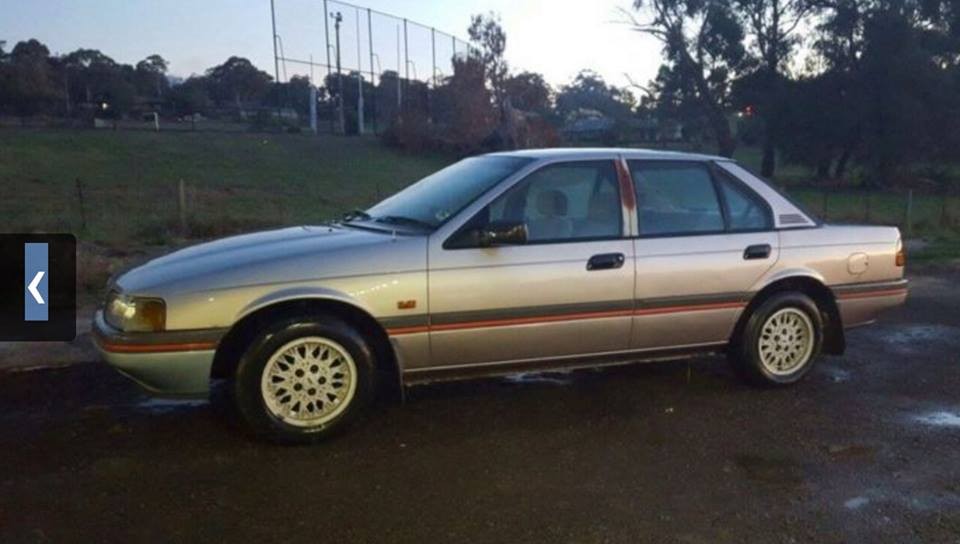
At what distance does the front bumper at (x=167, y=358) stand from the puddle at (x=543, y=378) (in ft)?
7.45

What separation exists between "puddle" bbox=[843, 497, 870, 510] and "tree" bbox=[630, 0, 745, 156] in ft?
158

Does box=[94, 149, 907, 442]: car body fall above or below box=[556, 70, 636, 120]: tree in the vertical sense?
below

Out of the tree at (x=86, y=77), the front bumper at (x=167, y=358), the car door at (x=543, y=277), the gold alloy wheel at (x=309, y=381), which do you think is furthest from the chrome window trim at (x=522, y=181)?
the tree at (x=86, y=77)

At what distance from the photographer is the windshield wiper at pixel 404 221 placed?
564cm

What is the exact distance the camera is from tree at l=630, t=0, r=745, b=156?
164 feet

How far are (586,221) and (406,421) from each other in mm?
1604

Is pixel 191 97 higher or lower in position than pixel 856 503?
higher

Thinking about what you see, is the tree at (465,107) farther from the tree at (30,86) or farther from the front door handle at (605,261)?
the front door handle at (605,261)

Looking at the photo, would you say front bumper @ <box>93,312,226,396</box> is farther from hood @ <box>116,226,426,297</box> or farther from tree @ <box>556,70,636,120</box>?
tree @ <box>556,70,636,120</box>

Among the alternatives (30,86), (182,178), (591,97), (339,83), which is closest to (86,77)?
(30,86)

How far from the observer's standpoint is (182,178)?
107 feet

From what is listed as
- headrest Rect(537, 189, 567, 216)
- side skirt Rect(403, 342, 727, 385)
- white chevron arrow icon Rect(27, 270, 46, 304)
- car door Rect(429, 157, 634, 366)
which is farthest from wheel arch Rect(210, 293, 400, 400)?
white chevron arrow icon Rect(27, 270, 46, 304)

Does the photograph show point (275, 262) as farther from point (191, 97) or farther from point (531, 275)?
point (191, 97)

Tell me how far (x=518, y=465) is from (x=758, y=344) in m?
2.22
